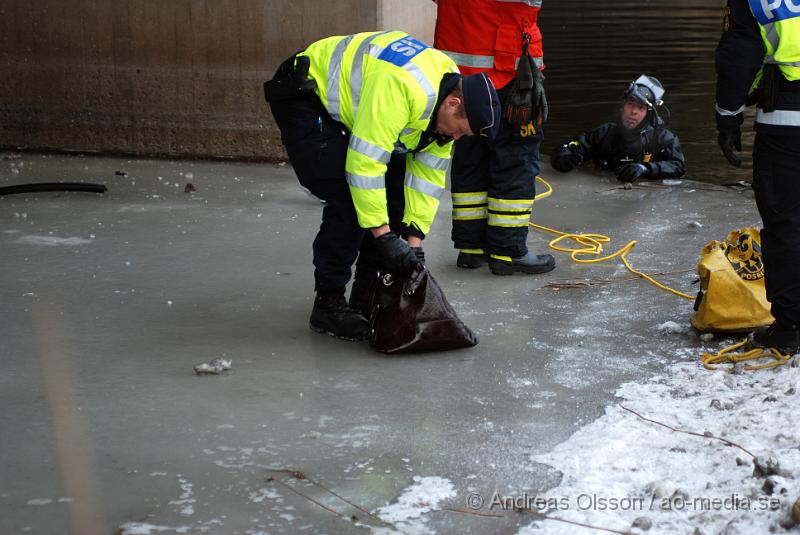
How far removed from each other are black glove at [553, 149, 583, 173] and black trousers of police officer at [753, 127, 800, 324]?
3.61 m

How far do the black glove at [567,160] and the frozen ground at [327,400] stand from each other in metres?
1.72

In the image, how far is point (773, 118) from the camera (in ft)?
13.0

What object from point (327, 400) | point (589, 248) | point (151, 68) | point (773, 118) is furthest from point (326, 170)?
point (151, 68)

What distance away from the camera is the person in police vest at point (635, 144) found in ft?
24.7

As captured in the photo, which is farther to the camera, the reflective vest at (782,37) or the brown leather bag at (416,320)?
the brown leather bag at (416,320)

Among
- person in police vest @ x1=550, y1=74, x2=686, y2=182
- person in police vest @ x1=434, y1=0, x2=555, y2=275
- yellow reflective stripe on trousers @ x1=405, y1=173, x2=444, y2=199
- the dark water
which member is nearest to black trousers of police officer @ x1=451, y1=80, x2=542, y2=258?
person in police vest @ x1=434, y1=0, x2=555, y2=275

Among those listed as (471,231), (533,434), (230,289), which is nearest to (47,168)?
(230,289)

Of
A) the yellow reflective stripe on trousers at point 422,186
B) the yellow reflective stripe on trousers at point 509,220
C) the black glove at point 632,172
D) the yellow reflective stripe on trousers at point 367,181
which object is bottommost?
the black glove at point 632,172

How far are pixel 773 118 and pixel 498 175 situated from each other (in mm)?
1743

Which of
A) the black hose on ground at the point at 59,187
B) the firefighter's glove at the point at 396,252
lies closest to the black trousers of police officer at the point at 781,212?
the firefighter's glove at the point at 396,252

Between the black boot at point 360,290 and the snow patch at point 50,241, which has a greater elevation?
the black boot at point 360,290

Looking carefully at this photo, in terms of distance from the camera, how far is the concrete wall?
7.89 metres

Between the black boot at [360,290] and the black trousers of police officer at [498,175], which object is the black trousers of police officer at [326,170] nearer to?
the black boot at [360,290]

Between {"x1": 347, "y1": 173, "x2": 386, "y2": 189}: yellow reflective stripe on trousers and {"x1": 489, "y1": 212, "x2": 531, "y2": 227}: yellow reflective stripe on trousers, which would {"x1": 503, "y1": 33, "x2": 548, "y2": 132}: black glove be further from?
{"x1": 347, "y1": 173, "x2": 386, "y2": 189}: yellow reflective stripe on trousers
